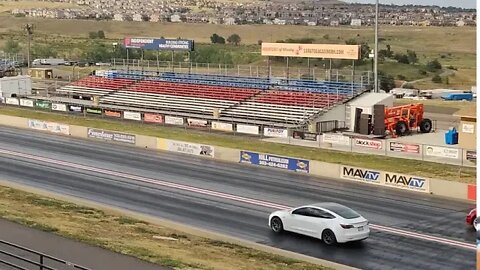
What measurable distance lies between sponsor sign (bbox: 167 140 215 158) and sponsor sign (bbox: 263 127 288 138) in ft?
27.8

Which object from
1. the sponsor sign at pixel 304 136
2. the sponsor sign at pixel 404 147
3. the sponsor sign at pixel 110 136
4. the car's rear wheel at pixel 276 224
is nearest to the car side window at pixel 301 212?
the car's rear wheel at pixel 276 224

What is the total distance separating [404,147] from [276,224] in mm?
20280

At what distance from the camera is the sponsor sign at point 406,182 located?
37406 mm

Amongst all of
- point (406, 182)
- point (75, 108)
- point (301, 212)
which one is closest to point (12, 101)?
point (75, 108)

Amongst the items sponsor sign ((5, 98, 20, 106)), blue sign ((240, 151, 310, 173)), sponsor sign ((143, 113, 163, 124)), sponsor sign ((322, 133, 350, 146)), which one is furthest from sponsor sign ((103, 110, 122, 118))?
blue sign ((240, 151, 310, 173))

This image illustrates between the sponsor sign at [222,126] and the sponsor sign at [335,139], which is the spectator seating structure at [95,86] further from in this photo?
the sponsor sign at [335,139]

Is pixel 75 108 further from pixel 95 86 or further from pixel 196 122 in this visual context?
pixel 196 122

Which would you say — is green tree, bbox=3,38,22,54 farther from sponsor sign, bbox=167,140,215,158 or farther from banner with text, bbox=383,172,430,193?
banner with text, bbox=383,172,430,193

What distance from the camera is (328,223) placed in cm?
2694

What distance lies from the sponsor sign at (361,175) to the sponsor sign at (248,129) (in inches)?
678

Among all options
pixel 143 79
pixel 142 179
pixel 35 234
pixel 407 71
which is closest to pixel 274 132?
pixel 142 179

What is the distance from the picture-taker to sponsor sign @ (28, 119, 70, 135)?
200 ft

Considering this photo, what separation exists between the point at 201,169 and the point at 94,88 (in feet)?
133

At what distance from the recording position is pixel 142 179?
4109cm
